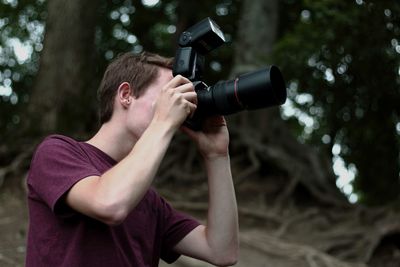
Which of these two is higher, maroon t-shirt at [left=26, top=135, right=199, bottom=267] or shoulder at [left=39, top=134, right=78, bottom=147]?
shoulder at [left=39, top=134, right=78, bottom=147]

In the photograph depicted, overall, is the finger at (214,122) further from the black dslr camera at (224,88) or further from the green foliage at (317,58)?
the green foliage at (317,58)

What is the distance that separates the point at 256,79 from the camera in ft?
6.87

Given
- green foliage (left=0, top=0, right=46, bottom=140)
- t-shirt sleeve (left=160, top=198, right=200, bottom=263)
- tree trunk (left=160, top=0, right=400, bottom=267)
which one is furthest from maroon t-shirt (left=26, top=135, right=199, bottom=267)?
green foliage (left=0, top=0, right=46, bottom=140)

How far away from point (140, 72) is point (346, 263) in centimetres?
331

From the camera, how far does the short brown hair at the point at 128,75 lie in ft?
6.87

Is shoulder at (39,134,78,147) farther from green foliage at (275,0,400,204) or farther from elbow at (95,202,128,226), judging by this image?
green foliage at (275,0,400,204)

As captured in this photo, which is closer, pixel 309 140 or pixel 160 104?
pixel 160 104

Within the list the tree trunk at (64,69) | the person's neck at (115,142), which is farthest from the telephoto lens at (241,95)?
the tree trunk at (64,69)

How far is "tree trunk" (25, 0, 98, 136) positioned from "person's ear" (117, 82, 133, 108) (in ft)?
12.8

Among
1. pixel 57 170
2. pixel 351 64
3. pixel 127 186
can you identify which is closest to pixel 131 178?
pixel 127 186

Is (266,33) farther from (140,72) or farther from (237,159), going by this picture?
(140,72)

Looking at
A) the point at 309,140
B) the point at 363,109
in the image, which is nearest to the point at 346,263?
the point at 363,109

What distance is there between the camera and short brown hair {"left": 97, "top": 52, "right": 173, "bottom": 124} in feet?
6.87

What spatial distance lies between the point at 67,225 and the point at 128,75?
548 millimetres
